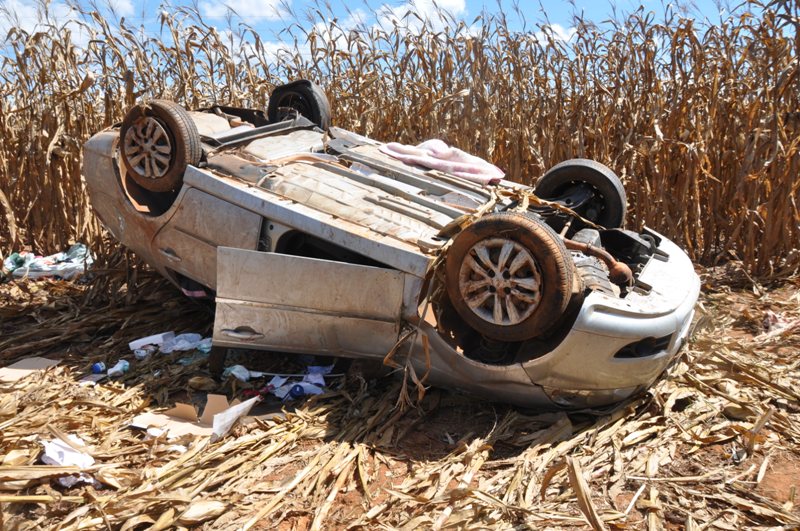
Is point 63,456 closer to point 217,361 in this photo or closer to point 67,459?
point 67,459

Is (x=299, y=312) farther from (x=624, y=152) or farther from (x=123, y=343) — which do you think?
(x=624, y=152)

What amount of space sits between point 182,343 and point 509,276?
2813mm

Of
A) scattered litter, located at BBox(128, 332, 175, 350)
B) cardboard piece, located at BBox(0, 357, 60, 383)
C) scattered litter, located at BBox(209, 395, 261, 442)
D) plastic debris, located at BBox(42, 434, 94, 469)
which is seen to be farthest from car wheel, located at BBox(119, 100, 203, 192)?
plastic debris, located at BBox(42, 434, 94, 469)

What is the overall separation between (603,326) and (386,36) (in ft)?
18.8

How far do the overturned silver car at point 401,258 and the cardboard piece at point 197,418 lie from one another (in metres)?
0.38

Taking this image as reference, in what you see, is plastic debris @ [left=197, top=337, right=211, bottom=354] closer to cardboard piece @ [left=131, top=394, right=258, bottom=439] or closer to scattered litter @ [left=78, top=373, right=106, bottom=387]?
scattered litter @ [left=78, top=373, right=106, bottom=387]

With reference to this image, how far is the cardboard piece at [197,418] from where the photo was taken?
400 centimetres

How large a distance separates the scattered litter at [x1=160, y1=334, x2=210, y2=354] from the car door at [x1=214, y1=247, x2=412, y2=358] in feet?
3.48

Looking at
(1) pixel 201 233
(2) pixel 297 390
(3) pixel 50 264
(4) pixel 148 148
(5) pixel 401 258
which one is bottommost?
(3) pixel 50 264

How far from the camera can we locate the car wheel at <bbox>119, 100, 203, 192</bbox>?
15.7ft

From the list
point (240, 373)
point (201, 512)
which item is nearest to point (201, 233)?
point (240, 373)

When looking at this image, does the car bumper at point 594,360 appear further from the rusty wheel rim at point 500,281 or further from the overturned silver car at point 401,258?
the rusty wheel rim at point 500,281

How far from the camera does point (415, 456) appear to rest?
387cm

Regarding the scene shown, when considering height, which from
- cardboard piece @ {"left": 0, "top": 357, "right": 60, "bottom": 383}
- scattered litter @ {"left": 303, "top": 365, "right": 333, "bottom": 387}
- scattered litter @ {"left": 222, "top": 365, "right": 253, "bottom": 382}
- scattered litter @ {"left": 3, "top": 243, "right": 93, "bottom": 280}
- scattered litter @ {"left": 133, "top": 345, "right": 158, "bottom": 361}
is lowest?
scattered litter @ {"left": 3, "top": 243, "right": 93, "bottom": 280}
